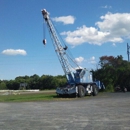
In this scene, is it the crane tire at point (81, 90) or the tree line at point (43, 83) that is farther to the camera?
the tree line at point (43, 83)

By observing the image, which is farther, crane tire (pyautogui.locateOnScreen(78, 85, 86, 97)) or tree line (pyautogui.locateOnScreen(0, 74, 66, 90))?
tree line (pyautogui.locateOnScreen(0, 74, 66, 90))

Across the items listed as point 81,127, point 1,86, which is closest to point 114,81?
point 81,127

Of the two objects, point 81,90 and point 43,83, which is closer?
point 81,90

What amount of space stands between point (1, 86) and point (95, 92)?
95.9m

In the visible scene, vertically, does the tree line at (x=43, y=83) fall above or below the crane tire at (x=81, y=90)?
above

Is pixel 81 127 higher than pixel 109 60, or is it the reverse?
pixel 109 60

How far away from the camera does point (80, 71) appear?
1601 inches

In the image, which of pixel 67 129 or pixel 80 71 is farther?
pixel 80 71

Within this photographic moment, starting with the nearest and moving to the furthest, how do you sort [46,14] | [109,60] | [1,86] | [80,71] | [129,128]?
1. [129,128]
2. [80,71]
3. [46,14]
4. [109,60]
5. [1,86]

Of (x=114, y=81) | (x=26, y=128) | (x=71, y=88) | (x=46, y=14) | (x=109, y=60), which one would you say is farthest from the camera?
(x=109, y=60)

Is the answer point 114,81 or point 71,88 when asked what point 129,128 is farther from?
point 114,81

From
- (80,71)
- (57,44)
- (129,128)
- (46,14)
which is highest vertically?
(46,14)

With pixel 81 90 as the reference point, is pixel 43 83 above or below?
above

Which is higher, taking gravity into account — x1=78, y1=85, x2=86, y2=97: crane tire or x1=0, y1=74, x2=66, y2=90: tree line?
x1=0, y1=74, x2=66, y2=90: tree line
